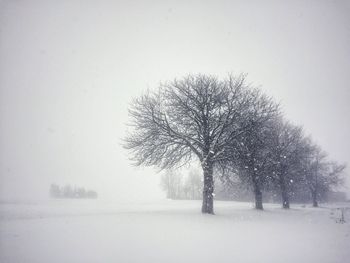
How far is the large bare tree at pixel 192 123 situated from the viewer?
18516 millimetres

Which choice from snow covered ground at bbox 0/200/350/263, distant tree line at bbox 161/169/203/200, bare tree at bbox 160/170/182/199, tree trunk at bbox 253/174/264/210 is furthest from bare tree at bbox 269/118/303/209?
bare tree at bbox 160/170/182/199

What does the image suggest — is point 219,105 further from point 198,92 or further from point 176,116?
point 176,116

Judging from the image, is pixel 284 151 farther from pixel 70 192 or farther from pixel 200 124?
pixel 70 192

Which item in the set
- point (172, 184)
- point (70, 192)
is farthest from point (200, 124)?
point (70, 192)

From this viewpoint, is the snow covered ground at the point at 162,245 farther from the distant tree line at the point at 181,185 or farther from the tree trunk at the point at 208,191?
the distant tree line at the point at 181,185

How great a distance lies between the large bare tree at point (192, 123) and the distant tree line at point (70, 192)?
6405cm

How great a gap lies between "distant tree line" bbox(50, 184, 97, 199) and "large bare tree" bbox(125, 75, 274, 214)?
64055 mm

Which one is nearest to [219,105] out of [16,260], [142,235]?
[142,235]

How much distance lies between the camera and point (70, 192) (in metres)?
82.0

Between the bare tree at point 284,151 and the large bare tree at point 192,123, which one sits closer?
the large bare tree at point 192,123

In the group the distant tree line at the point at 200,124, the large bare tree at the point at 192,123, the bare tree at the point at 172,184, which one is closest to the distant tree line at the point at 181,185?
the bare tree at the point at 172,184

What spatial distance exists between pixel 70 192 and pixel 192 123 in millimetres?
77891

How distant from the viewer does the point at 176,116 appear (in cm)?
1952

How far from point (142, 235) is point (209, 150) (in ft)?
34.8
